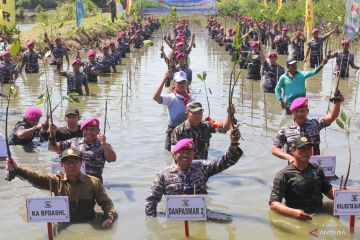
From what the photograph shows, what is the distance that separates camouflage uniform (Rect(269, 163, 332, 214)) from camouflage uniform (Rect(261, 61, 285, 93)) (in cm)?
883

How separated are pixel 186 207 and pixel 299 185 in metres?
1.40

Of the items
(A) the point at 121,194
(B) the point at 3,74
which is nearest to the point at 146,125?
(A) the point at 121,194

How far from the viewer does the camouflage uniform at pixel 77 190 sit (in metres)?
5.64

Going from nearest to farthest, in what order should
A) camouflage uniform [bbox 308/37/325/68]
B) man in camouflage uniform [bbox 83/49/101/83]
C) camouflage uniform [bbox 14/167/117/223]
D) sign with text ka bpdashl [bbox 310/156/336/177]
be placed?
1. camouflage uniform [bbox 14/167/117/223]
2. sign with text ka bpdashl [bbox 310/156/336/177]
3. man in camouflage uniform [bbox 83/49/101/83]
4. camouflage uniform [bbox 308/37/325/68]

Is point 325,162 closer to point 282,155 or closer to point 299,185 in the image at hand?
point 282,155

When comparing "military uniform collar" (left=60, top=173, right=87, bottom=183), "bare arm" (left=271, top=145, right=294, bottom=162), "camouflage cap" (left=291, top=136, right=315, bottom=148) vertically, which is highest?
"camouflage cap" (left=291, top=136, right=315, bottom=148)

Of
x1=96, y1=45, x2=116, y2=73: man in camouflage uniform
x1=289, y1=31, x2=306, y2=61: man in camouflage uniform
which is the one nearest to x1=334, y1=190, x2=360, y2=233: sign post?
x1=96, y1=45, x2=116, y2=73: man in camouflage uniform

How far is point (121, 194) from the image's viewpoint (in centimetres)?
762

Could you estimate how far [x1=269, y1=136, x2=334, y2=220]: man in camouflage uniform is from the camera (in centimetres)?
577

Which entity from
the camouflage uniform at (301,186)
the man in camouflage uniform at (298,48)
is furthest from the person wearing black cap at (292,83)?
the man in camouflage uniform at (298,48)

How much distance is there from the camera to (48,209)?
5043mm

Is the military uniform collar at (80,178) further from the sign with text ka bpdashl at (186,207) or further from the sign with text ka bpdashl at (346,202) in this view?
the sign with text ka bpdashl at (346,202)

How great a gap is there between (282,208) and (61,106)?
9.02 metres

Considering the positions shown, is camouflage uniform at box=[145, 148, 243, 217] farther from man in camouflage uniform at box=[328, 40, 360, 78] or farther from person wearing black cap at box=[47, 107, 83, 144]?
man in camouflage uniform at box=[328, 40, 360, 78]
